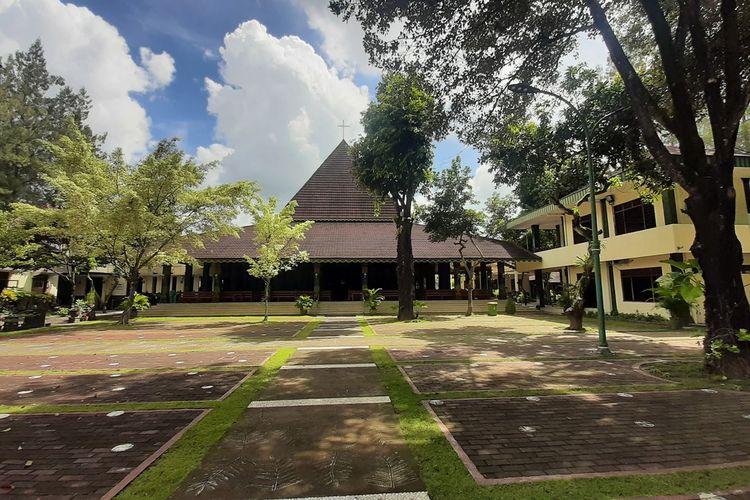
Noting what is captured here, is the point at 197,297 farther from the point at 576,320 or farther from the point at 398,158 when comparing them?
the point at 576,320

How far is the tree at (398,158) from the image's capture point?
60.5 ft

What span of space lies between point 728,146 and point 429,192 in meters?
16.3

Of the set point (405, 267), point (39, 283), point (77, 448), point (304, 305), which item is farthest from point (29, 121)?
point (77, 448)

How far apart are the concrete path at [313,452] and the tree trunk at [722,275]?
6.19 metres

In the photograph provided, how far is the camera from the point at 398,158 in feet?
62.0

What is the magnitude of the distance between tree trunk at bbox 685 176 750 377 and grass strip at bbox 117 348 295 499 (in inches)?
322

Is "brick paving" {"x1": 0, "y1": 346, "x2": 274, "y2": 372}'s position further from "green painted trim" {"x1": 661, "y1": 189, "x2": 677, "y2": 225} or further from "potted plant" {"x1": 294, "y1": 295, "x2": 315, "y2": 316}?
"green painted trim" {"x1": 661, "y1": 189, "x2": 677, "y2": 225}

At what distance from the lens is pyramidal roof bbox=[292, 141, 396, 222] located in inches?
1291

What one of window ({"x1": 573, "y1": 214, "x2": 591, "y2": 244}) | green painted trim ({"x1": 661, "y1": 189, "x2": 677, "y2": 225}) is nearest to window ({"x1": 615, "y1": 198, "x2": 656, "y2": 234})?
green painted trim ({"x1": 661, "y1": 189, "x2": 677, "y2": 225})

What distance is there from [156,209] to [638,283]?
24835mm

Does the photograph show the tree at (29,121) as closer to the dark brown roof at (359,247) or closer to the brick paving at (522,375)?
the dark brown roof at (359,247)

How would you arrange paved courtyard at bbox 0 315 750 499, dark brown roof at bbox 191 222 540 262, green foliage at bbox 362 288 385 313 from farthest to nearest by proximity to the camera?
dark brown roof at bbox 191 222 540 262
green foliage at bbox 362 288 385 313
paved courtyard at bbox 0 315 750 499

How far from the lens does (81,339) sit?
1360 centimetres

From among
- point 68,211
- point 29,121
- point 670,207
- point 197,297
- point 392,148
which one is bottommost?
point 197,297
